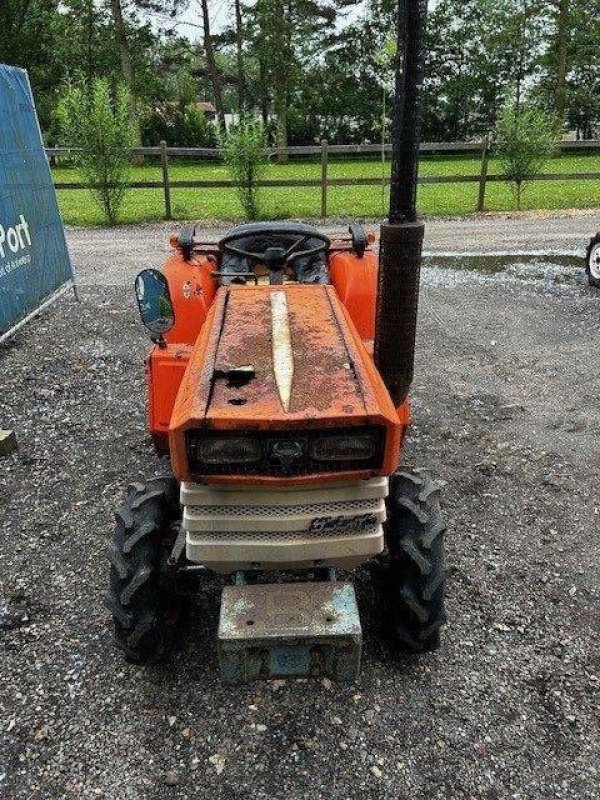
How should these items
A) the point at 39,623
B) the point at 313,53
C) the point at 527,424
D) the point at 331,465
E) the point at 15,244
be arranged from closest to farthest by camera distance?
the point at 331,465 → the point at 39,623 → the point at 527,424 → the point at 15,244 → the point at 313,53

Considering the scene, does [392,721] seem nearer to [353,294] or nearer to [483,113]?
[353,294]

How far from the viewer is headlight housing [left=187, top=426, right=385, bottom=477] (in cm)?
208

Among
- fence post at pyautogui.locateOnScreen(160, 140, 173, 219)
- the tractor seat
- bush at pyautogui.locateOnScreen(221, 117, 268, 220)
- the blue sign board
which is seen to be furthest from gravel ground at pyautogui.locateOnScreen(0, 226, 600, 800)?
fence post at pyautogui.locateOnScreen(160, 140, 173, 219)

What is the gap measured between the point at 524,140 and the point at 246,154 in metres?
5.43

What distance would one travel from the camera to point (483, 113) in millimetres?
39156

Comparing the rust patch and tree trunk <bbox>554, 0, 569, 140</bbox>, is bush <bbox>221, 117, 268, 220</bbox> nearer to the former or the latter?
the rust patch

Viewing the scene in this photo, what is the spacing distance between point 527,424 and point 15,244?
4797 mm

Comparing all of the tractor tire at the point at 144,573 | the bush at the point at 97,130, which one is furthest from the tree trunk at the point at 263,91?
the tractor tire at the point at 144,573

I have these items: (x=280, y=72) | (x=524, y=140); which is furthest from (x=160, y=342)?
(x=280, y=72)

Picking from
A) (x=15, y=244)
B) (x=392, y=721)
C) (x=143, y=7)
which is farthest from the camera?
(x=143, y=7)

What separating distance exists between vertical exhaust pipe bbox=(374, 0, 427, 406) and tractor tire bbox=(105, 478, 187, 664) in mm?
1032

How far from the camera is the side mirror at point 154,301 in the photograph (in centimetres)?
312

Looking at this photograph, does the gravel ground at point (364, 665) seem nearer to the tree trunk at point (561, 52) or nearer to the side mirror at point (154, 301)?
the side mirror at point (154, 301)

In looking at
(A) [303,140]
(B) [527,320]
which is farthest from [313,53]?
(B) [527,320]
